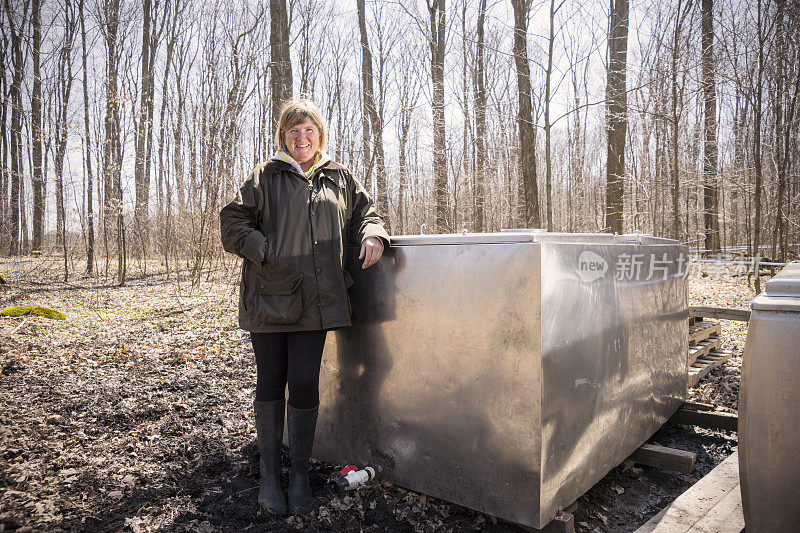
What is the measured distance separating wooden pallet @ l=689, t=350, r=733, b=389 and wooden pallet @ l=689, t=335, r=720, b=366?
5 centimetres

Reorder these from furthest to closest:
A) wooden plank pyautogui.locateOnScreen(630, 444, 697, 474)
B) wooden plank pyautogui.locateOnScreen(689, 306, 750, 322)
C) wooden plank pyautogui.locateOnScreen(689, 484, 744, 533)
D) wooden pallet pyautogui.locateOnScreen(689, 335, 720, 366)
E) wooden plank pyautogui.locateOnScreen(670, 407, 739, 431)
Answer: wooden plank pyautogui.locateOnScreen(689, 306, 750, 322)
wooden pallet pyautogui.locateOnScreen(689, 335, 720, 366)
wooden plank pyautogui.locateOnScreen(670, 407, 739, 431)
wooden plank pyautogui.locateOnScreen(630, 444, 697, 474)
wooden plank pyautogui.locateOnScreen(689, 484, 744, 533)

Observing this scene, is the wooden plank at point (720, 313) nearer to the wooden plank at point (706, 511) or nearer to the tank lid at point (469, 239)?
the wooden plank at point (706, 511)

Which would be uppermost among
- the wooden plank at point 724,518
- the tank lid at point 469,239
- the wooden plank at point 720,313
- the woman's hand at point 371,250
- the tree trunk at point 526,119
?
the tree trunk at point 526,119

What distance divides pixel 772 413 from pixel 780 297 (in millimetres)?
346

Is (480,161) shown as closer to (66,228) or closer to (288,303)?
(66,228)

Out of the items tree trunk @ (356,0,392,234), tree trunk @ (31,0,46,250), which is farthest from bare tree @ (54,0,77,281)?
tree trunk @ (356,0,392,234)

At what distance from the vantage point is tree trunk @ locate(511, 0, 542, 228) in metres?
8.18

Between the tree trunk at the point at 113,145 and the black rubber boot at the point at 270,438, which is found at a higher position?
the tree trunk at the point at 113,145

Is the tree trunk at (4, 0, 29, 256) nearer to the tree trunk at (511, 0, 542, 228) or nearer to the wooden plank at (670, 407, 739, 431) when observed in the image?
the tree trunk at (511, 0, 542, 228)

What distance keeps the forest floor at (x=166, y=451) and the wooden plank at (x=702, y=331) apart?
0.33 metres

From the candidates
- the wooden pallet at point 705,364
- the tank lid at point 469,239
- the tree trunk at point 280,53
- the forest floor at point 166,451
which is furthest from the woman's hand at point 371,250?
the tree trunk at point 280,53

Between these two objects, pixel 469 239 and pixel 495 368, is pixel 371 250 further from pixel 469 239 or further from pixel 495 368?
pixel 495 368

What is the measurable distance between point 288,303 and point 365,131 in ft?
43.0

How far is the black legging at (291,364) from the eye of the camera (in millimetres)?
2271
